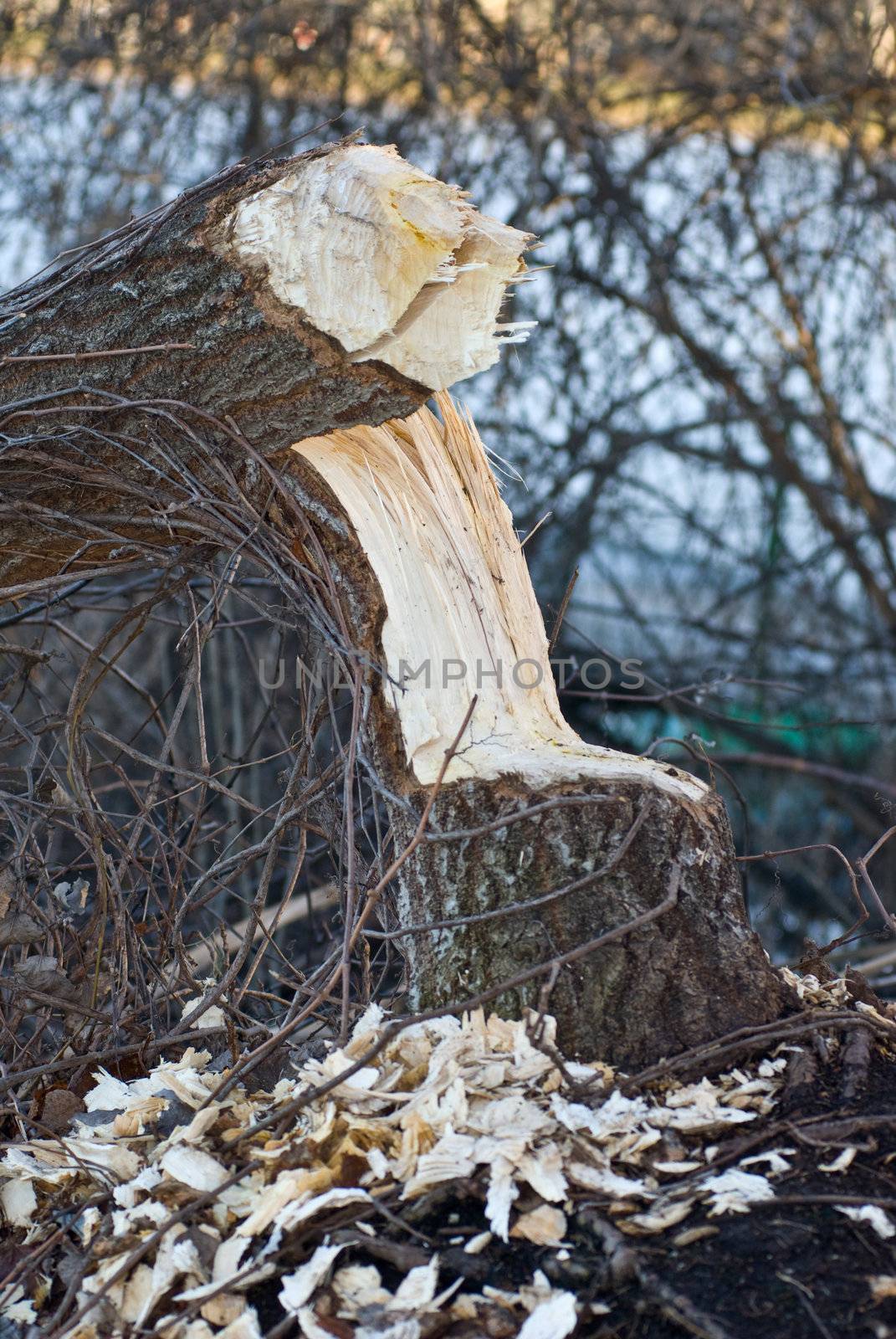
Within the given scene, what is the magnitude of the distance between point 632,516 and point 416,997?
374 centimetres

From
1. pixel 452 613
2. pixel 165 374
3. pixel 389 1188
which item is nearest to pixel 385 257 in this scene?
pixel 165 374

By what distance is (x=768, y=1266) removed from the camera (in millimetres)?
1273

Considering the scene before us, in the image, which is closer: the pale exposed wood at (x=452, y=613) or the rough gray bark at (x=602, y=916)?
the rough gray bark at (x=602, y=916)

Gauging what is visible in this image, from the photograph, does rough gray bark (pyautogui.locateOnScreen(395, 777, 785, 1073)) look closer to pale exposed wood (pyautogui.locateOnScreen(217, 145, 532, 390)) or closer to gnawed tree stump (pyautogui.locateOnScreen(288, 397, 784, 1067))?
gnawed tree stump (pyautogui.locateOnScreen(288, 397, 784, 1067))

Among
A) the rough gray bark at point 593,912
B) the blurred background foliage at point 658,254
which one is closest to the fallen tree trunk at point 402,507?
the rough gray bark at point 593,912

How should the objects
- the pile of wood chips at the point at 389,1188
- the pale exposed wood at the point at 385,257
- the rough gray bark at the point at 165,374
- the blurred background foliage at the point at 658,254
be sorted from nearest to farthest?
1. the pile of wood chips at the point at 389,1188
2. the pale exposed wood at the point at 385,257
3. the rough gray bark at the point at 165,374
4. the blurred background foliage at the point at 658,254

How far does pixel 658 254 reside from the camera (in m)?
5.03

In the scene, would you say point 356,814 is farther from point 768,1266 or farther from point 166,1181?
point 768,1266

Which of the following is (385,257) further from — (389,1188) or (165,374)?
(389,1188)

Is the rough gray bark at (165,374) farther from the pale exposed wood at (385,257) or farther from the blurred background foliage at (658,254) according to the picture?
the blurred background foliage at (658,254)

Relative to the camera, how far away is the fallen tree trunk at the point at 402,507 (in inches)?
65.1

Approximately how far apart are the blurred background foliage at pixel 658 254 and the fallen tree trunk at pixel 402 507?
2798mm

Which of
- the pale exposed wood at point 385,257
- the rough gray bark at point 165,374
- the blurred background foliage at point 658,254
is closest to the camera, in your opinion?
the pale exposed wood at point 385,257

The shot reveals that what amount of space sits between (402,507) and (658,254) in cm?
362
